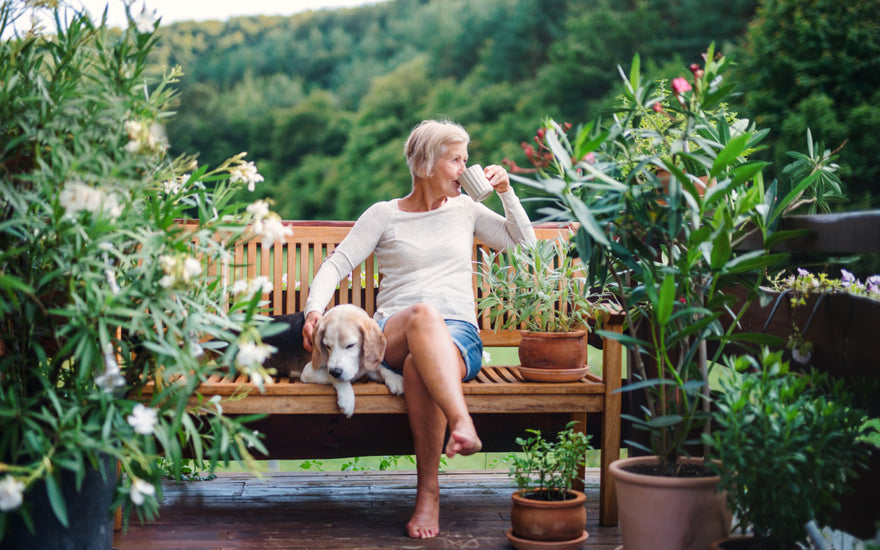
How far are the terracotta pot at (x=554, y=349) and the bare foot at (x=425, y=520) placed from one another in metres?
0.55

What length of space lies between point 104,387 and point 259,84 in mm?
19156

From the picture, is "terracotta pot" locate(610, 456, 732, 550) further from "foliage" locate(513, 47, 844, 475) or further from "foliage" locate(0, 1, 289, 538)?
"foliage" locate(0, 1, 289, 538)

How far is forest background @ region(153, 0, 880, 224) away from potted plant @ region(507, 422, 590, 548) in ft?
34.3

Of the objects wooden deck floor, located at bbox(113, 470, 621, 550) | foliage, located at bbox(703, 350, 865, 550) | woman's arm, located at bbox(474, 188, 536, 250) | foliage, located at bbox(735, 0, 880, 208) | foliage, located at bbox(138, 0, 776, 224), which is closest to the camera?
foliage, located at bbox(703, 350, 865, 550)

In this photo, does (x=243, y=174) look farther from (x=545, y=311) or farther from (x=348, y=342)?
(x=545, y=311)

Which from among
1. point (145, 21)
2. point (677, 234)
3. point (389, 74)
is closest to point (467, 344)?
point (677, 234)

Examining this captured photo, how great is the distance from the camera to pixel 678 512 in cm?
193

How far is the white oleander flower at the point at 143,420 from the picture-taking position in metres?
1.72

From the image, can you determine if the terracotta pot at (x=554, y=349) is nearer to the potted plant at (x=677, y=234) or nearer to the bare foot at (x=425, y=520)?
the potted plant at (x=677, y=234)

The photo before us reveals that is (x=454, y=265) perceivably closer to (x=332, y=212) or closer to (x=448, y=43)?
(x=332, y=212)

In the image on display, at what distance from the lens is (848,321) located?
2096 millimetres

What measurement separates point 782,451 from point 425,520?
1.17m

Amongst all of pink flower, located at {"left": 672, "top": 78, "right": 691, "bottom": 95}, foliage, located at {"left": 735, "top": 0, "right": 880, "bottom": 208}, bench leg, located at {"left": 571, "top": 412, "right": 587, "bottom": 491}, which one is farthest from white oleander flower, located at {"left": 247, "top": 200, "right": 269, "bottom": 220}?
foliage, located at {"left": 735, "top": 0, "right": 880, "bottom": 208}

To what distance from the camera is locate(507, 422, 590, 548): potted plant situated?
230 centimetres
